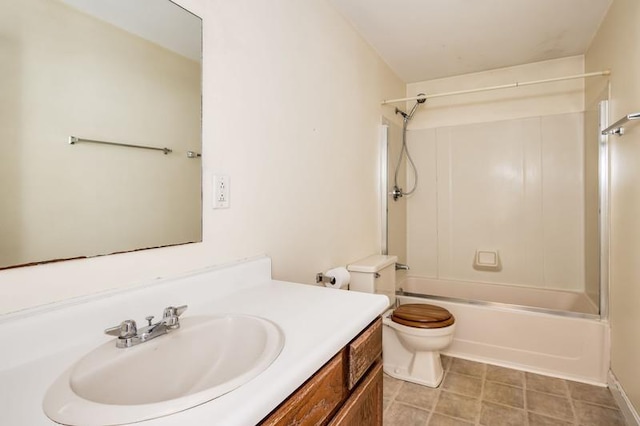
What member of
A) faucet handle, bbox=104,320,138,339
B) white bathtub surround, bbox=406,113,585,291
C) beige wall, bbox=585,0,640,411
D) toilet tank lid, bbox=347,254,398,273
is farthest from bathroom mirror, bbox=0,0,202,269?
white bathtub surround, bbox=406,113,585,291

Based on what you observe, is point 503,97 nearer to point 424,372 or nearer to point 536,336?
point 536,336

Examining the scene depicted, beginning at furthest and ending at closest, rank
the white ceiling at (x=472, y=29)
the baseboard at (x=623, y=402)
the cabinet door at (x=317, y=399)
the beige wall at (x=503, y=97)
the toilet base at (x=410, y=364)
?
1. the beige wall at (x=503, y=97)
2. the toilet base at (x=410, y=364)
3. the white ceiling at (x=472, y=29)
4. the baseboard at (x=623, y=402)
5. the cabinet door at (x=317, y=399)

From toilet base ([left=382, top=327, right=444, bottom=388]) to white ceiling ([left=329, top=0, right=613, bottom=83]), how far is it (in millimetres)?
2031

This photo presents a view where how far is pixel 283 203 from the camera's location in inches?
59.9

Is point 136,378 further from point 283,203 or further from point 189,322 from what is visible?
point 283,203

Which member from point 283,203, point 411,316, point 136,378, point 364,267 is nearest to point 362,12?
point 283,203

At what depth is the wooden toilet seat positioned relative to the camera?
6.73 ft

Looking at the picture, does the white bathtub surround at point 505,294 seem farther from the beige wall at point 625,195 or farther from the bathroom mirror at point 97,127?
the bathroom mirror at point 97,127

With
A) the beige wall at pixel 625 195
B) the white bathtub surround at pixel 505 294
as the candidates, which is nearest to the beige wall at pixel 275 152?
A: the white bathtub surround at pixel 505 294

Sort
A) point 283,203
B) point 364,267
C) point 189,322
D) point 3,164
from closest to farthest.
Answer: point 3,164 → point 189,322 → point 283,203 → point 364,267

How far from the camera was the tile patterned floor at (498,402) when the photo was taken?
174cm

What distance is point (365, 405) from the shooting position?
3.12 feet

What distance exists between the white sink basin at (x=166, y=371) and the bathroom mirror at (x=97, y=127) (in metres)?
0.28

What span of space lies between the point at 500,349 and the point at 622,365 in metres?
0.65
